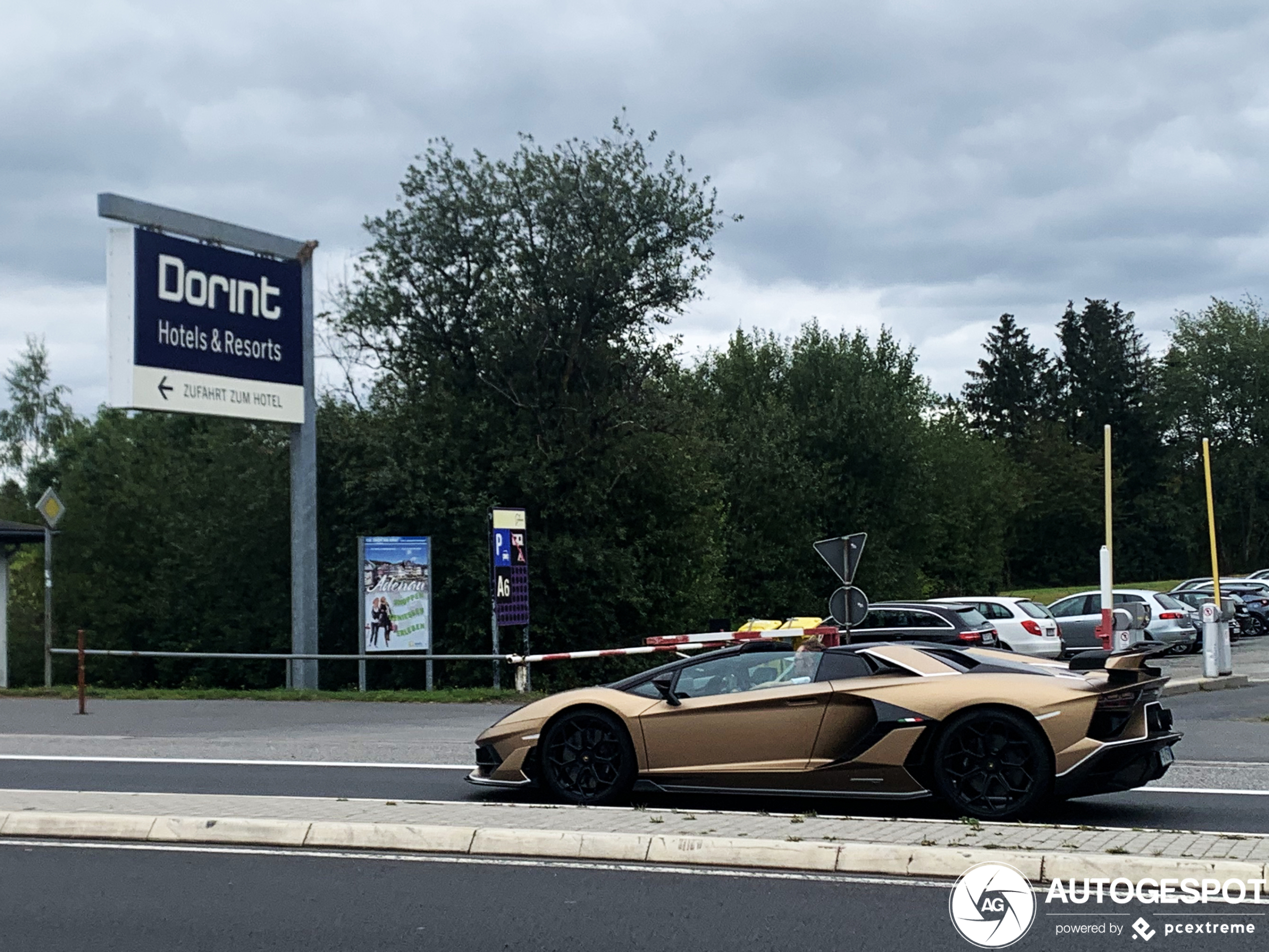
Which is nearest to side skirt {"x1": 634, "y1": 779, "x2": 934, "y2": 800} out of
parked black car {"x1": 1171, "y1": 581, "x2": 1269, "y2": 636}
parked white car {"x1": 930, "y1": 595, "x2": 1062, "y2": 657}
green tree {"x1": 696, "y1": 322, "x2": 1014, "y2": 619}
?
parked white car {"x1": 930, "y1": 595, "x2": 1062, "y2": 657}

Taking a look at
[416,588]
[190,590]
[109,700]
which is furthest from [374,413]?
[109,700]

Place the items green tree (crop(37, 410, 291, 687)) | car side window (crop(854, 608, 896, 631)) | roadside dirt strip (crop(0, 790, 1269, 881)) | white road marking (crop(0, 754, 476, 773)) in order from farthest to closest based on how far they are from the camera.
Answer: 1. green tree (crop(37, 410, 291, 687))
2. car side window (crop(854, 608, 896, 631))
3. white road marking (crop(0, 754, 476, 773))
4. roadside dirt strip (crop(0, 790, 1269, 881))

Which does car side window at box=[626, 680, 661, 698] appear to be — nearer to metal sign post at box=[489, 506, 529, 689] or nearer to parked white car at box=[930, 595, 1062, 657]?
metal sign post at box=[489, 506, 529, 689]

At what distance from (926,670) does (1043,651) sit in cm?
1954

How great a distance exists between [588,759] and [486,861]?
7.63 feet

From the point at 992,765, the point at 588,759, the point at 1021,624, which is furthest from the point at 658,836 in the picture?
the point at 1021,624

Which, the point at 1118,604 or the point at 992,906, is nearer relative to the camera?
the point at 992,906

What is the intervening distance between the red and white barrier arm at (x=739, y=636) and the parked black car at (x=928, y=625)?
4.04 meters

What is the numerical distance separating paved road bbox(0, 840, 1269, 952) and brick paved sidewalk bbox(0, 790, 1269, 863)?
604mm

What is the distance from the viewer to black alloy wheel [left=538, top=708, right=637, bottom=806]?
1034 cm

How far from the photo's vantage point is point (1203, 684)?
2416 cm

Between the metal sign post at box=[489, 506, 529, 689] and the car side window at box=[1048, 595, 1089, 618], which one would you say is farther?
the car side window at box=[1048, 595, 1089, 618]

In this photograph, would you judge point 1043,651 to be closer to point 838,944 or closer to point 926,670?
point 926,670

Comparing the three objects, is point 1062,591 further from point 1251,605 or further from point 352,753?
point 352,753
